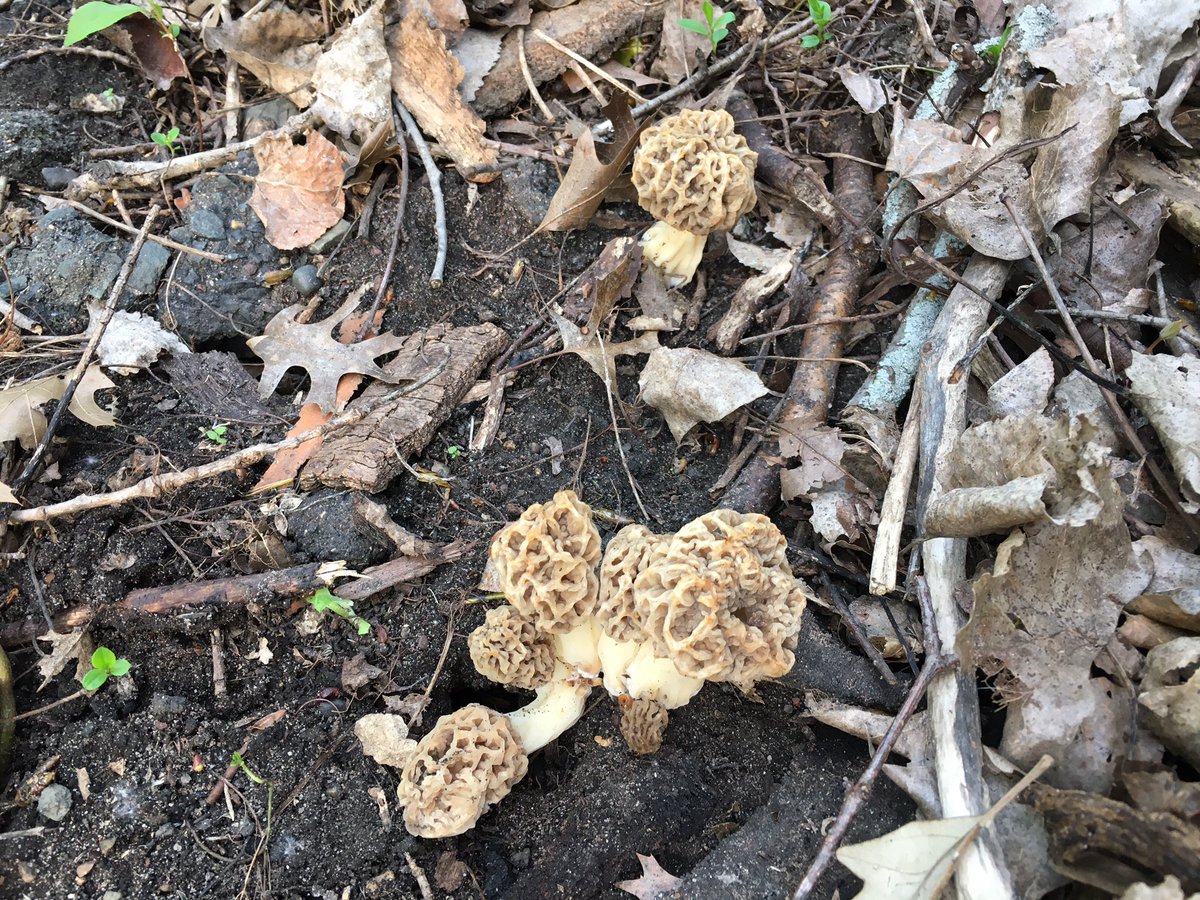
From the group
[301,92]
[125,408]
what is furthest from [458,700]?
[301,92]

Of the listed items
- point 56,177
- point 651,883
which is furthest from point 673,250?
point 56,177

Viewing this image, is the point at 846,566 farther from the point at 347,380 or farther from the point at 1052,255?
the point at 347,380

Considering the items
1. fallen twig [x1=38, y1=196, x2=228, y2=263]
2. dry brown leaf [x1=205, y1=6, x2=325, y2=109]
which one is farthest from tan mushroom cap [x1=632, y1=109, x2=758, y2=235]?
fallen twig [x1=38, y1=196, x2=228, y2=263]

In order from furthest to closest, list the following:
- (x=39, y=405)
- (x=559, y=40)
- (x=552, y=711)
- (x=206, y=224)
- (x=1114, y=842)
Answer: (x=559, y=40) < (x=206, y=224) < (x=39, y=405) < (x=552, y=711) < (x=1114, y=842)

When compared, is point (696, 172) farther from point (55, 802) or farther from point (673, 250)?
point (55, 802)

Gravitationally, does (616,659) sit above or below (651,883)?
above

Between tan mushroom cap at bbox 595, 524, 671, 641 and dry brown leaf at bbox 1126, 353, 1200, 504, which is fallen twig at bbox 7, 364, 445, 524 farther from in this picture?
dry brown leaf at bbox 1126, 353, 1200, 504
